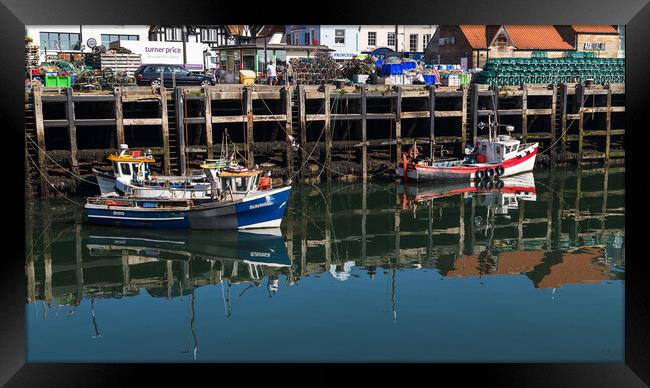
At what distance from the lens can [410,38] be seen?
50.9m

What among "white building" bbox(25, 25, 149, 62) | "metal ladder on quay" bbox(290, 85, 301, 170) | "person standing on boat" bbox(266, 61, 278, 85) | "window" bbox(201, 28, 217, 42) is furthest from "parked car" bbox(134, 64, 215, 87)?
"window" bbox(201, 28, 217, 42)

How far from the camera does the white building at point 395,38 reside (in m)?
48.1

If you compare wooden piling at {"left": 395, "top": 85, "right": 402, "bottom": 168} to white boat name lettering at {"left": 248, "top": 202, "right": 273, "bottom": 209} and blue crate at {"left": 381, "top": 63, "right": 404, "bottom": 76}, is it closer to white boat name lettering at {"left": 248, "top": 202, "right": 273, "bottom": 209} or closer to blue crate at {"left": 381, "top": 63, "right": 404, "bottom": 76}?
blue crate at {"left": 381, "top": 63, "right": 404, "bottom": 76}

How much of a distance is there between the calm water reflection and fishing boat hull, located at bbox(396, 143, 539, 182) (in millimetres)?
2629

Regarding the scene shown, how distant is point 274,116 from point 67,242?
10.2 metres

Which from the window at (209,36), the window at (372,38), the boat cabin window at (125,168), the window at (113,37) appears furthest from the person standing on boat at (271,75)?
the window at (372,38)

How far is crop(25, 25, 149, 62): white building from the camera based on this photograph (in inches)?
1578

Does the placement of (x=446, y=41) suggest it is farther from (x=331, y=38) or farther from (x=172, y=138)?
(x=172, y=138)

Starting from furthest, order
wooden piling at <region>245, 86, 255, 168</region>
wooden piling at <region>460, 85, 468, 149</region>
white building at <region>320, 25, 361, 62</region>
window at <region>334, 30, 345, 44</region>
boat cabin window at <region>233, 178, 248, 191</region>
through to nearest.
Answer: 1. window at <region>334, 30, 345, 44</region>
2. white building at <region>320, 25, 361, 62</region>
3. wooden piling at <region>460, 85, 468, 149</region>
4. wooden piling at <region>245, 86, 255, 168</region>
5. boat cabin window at <region>233, 178, 248, 191</region>

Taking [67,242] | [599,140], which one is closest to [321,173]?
[67,242]

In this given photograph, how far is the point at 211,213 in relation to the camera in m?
21.7

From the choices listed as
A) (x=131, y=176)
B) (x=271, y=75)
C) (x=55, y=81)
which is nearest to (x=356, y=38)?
(x=271, y=75)

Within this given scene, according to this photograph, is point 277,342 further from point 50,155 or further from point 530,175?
point 530,175
